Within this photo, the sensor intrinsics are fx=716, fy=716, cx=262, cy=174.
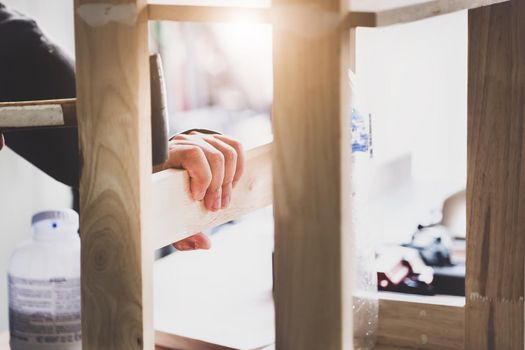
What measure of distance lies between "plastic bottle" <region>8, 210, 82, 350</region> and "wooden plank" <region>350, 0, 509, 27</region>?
0.66 metres

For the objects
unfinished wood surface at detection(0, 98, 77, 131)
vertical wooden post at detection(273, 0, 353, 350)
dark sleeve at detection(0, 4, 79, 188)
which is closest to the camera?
vertical wooden post at detection(273, 0, 353, 350)

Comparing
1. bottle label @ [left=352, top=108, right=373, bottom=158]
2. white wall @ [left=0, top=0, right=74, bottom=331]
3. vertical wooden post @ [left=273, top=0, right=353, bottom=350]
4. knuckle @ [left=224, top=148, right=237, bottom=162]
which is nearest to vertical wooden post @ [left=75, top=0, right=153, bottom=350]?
vertical wooden post @ [left=273, top=0, right=353, bottom=350]

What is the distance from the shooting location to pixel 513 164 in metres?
1.00

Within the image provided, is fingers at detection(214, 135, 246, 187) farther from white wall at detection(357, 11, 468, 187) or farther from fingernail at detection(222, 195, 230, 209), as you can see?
white wall at detection(357, 11, 468, 187)

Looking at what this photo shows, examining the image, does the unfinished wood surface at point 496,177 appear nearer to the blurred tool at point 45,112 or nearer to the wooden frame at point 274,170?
the wooden frame at point 274,170

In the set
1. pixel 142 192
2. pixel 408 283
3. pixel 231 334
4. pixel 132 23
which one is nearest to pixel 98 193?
pixel 142 192

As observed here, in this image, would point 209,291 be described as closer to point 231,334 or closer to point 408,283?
point 231,334

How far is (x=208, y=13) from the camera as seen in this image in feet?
2.38

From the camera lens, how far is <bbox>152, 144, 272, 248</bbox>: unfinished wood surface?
834mm

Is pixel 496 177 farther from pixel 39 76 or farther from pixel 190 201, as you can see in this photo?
pixel 39 76

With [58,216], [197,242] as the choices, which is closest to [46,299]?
[58,216]

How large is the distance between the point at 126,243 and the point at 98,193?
0.20ft

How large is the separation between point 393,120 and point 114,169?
2.09 meters

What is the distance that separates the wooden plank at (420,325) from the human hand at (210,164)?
0.36 meters
